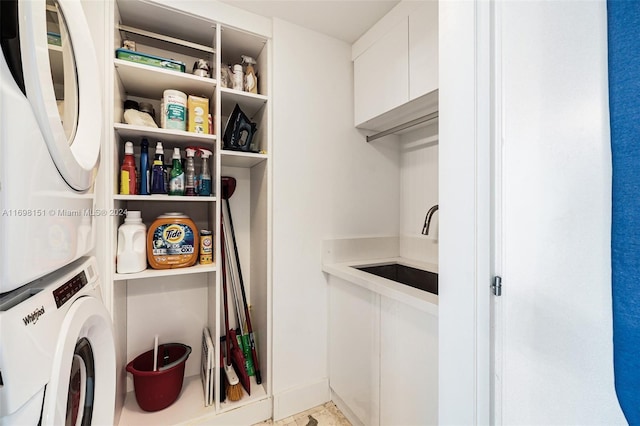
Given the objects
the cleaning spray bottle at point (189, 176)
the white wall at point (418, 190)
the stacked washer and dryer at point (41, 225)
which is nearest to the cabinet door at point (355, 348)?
the white wall at point (418, 190)

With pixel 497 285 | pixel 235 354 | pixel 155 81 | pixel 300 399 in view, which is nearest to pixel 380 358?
pixel 300 399

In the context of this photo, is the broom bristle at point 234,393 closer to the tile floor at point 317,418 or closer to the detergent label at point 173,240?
the tile floor at point 317,418

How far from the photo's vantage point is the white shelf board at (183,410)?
4.51 feet

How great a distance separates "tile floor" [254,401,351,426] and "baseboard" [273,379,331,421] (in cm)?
2

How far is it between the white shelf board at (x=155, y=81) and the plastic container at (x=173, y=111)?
0.08 metres

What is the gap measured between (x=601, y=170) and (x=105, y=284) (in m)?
1.75

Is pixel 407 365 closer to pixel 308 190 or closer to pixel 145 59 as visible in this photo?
pixel 308 190

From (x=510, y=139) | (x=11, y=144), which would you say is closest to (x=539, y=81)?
(x=510, y=139)

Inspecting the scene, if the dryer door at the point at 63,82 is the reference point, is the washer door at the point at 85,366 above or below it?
below

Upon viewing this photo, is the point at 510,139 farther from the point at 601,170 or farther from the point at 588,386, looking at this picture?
the point at 588,386

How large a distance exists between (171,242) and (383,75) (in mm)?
1490

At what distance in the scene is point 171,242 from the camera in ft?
4.58

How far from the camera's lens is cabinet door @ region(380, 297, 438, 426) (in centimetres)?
100

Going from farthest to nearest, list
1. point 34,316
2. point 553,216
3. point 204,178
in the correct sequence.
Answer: point 204,178 < point 553,216 < point 34,316
